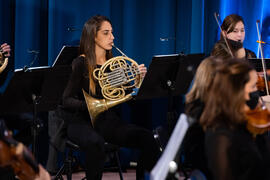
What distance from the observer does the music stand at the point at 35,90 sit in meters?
3.09

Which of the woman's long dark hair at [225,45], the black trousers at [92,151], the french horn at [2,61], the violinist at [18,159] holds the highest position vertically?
the woman's long dark hair at [225,45]

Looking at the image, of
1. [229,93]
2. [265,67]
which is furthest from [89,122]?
[229,93]

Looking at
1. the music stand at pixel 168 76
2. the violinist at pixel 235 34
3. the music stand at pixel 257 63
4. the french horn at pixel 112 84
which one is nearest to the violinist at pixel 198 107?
the music stand at pixel 168 76

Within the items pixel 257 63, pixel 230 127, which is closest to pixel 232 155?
pixel 230 127

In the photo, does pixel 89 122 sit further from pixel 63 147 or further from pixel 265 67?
pixel 265 67

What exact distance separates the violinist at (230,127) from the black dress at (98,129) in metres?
1.38

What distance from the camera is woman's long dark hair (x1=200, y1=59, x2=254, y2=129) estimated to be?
85.5 inches

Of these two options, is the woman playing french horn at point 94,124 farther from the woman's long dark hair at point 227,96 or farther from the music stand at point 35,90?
the woman's long dark hair at point 227,96

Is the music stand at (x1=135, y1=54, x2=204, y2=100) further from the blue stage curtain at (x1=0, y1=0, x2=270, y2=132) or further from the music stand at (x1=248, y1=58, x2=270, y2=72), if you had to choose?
the blue stage curtain at (x1=0, y1=0, x2=270, y2=132)

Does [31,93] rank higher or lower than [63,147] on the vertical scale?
higher

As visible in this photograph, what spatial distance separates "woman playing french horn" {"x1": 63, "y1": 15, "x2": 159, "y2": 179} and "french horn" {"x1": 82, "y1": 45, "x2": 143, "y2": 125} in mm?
63

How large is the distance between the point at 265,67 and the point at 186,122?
1803mm

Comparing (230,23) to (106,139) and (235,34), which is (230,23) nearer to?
(235,34)

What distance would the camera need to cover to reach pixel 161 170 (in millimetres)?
1981
